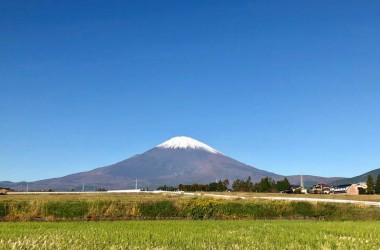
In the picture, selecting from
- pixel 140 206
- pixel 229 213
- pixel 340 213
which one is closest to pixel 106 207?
pixel 140 206

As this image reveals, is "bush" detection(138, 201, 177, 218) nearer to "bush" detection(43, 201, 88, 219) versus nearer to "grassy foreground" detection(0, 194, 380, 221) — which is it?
"grassy foreground" detection(0, 194, 380, 221)

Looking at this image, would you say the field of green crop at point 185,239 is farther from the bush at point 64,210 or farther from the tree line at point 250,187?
the tree line at point 250,187

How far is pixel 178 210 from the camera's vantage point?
42.4 m

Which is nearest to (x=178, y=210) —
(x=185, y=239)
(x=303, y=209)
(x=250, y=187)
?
(x=303, y=209)

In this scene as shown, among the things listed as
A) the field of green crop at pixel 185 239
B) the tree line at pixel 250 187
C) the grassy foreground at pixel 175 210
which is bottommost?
the field of green crop at pixel 185 239

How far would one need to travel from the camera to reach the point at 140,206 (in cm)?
4231

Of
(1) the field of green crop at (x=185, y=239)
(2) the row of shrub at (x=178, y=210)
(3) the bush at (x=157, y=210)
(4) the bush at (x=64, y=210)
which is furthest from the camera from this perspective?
(3) the bush at (x=157, y=210)

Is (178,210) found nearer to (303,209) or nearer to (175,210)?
(175,210)

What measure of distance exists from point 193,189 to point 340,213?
132 metres

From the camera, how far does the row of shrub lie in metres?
40.2

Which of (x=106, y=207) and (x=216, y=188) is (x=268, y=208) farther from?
(x=216, y=188)

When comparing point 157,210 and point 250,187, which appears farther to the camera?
point 250,187

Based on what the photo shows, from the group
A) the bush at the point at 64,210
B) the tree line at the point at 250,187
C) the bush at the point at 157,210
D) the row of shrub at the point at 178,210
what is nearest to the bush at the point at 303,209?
the row of shrub at the point at 178,210

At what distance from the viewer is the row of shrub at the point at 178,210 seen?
1582 inches
